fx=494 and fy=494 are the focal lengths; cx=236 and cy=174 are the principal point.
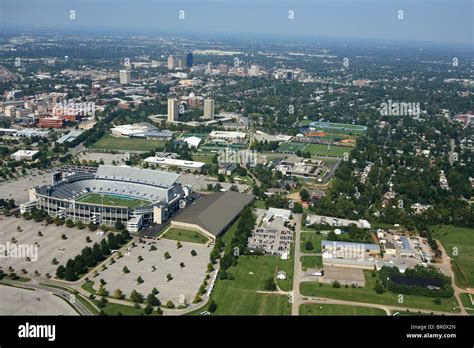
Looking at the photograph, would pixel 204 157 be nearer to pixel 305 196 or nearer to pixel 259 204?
pixel 259 204

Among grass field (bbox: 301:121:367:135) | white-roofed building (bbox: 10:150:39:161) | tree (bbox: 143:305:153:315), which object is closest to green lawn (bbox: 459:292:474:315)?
tree (bbox: 143:305:153:315)

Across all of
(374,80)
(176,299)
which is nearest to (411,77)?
(374,80)

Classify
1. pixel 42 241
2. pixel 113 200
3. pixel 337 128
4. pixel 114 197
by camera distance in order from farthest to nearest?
pixel 337 128
pixel 114 197
pixel 113 200
pixel 42 241

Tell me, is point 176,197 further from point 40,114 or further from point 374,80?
point 374,80

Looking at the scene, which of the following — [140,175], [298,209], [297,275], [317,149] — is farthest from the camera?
[317,149]

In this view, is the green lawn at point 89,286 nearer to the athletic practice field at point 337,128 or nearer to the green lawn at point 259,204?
the green lawn at point 259,204

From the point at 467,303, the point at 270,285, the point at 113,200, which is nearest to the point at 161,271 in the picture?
the point at 270,285

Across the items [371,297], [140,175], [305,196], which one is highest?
[140,175]

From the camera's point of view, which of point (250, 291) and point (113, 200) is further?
point (113, 200)
